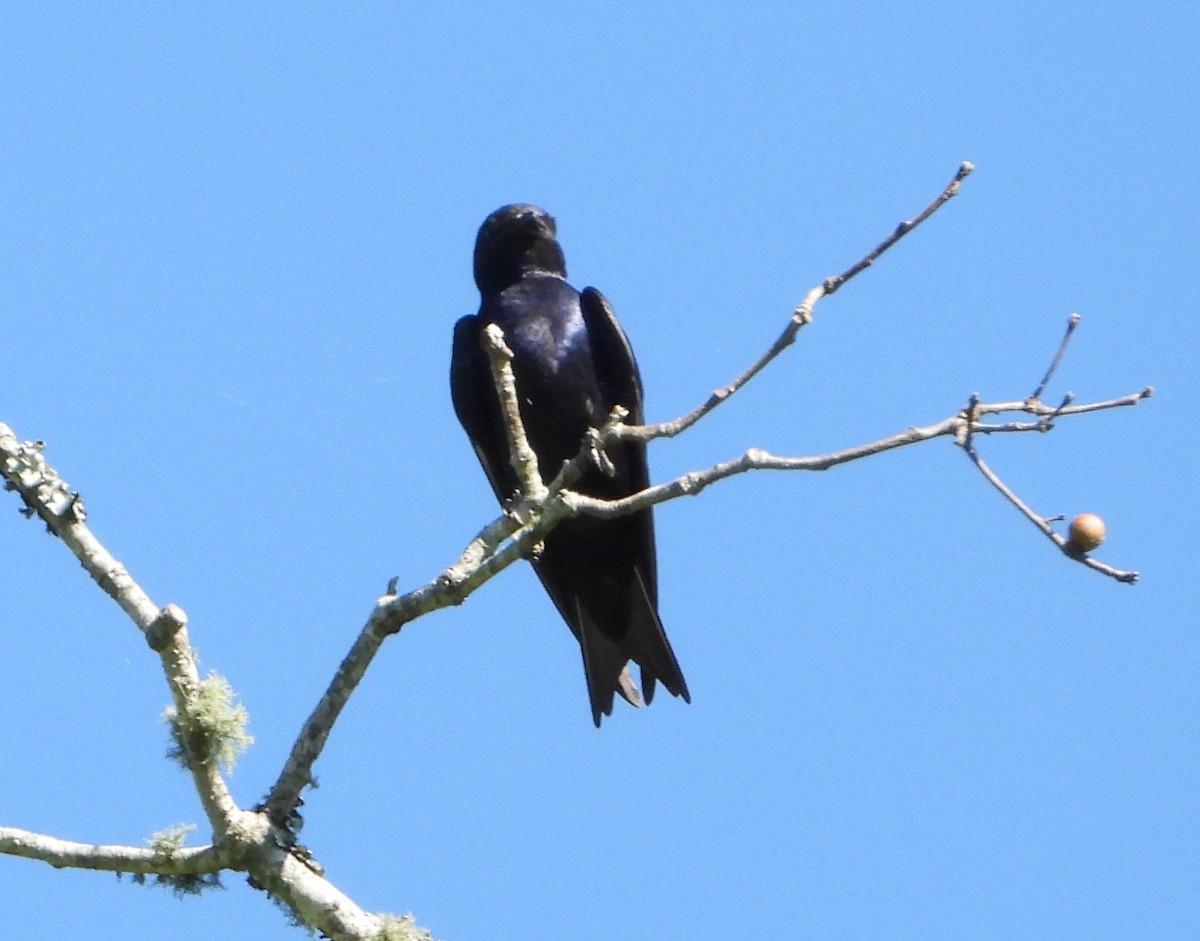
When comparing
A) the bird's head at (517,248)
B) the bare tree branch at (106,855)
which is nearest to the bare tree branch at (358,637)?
the bare tree branch at (106,855)

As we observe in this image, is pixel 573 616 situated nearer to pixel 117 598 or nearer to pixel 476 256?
pixel 476 256

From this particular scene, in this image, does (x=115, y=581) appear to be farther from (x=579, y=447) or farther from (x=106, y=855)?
(x=579, y=447)

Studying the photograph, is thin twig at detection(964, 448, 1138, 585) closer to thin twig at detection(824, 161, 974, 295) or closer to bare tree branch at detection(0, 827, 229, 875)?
thin twig at detection(824, 161, 974, 295)

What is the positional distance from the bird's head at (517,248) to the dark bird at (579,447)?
0.16m

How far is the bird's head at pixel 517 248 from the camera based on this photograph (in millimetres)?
6164

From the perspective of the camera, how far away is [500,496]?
6.03 metres

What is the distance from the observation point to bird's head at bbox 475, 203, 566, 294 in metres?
6.16

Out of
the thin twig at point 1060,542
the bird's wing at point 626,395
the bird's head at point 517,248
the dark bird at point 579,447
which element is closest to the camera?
the thin twig at point 1060,542

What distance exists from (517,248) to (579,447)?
0.90 m

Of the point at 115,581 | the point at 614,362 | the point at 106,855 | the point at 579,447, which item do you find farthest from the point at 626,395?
the point at 106,855

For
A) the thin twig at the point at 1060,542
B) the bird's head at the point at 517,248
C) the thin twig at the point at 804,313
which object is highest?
the bird's head at the point at 517,248

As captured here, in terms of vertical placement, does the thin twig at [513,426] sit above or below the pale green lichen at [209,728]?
above

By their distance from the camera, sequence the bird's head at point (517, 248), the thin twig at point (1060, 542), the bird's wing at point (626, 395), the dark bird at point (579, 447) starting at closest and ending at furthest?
the thin twig at point (1060, 542) → the dark bird at point (579, 447) → the bird's wing at point (626, 395) → the bird's head at point (517, 248)

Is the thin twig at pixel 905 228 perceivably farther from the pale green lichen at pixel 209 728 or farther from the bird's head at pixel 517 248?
the bird's head at pixel 517 248
